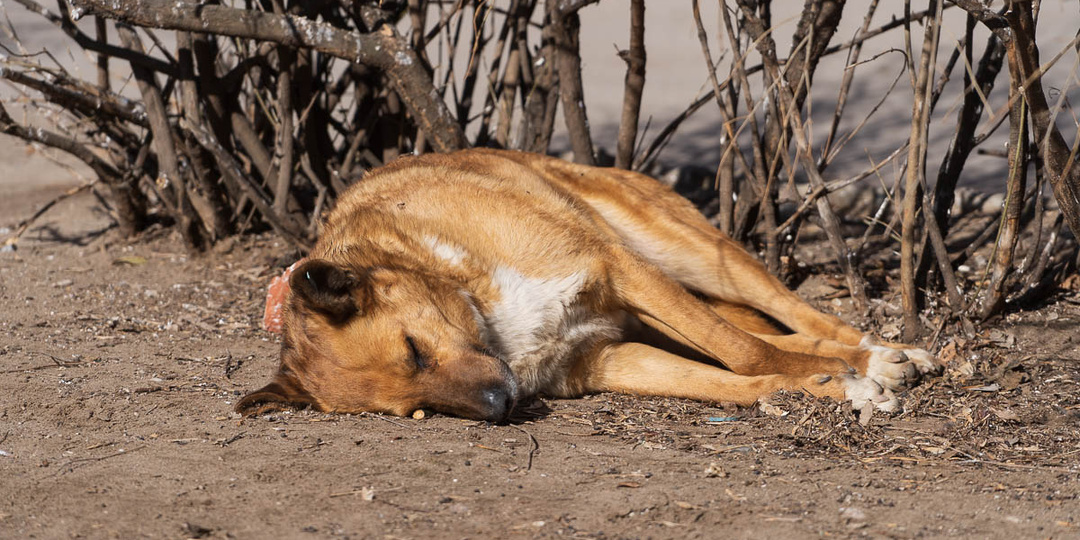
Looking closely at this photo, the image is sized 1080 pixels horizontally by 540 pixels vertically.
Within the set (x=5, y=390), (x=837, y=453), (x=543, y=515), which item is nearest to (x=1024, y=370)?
(x=837, y=453)

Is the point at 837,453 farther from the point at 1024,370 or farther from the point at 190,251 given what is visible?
the point at 190,251

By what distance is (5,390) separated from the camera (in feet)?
12.9

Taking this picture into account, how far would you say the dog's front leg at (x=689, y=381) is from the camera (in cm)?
369

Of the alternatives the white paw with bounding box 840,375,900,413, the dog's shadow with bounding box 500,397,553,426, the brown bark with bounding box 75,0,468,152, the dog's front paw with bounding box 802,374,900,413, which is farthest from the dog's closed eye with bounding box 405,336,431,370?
the brown bark with bounding box 75,0,468,152

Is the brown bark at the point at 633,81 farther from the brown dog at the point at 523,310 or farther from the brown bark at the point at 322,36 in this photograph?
the brown bark at the point at 322,36

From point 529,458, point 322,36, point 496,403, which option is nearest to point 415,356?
point 496,403

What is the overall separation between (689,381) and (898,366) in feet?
2.85

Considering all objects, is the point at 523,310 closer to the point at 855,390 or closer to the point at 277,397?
the point at 277,397

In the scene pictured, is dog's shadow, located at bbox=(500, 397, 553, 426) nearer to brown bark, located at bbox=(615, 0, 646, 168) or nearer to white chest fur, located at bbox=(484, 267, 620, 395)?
white chest fur, located at bbox=(484, 267, 620, 395)

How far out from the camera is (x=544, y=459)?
123 inches

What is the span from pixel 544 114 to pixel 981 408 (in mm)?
3176

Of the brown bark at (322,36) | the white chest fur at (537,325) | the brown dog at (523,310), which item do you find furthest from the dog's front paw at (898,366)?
the brown bark at (322,36)

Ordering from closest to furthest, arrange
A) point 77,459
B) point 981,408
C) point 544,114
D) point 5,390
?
point 77,459 → point 981,408 → point 5,390 → point 544,114

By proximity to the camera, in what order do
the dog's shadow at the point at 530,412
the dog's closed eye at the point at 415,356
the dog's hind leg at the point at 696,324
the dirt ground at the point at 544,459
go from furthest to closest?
the dog's hind leg at the point at 696,324
the dog's shadow at the point at 530,412
the dog's closed eye at the point at 415,356
the dirt ground at the point at 544,459
